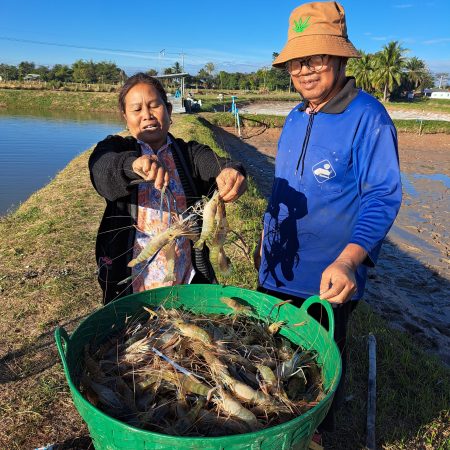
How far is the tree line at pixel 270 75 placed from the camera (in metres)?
63.7

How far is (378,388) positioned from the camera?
348 cm

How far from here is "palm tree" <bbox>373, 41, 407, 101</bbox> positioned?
63.3m

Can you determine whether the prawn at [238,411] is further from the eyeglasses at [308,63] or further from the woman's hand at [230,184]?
the eyeglasses at [308,63]

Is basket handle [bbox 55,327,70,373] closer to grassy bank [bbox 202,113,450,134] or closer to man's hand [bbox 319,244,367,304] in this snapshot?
man's hand [bbox 319,244,367,304]

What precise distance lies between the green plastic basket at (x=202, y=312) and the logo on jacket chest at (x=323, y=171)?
0.75m

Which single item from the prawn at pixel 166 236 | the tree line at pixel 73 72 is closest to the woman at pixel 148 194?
the prawn at pixel 166 236

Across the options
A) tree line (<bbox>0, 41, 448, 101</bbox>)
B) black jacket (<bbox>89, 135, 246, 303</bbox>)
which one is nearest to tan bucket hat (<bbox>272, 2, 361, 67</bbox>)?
black jacket (<bbox>89, 135, 246, 303</bbox>)

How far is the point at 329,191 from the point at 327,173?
10cm

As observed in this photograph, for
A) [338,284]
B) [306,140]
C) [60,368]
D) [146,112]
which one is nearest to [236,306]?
[338,284]

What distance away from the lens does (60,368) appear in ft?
11.4

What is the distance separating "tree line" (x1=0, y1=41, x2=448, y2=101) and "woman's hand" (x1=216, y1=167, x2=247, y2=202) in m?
63.3

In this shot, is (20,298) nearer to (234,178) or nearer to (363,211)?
(234,178)

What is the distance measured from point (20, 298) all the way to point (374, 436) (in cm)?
390

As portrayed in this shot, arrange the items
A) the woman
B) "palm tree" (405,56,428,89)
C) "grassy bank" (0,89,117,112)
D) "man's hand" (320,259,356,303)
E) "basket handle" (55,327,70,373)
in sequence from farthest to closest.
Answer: "palm tree" (405,56,428,89)
"grassy bank" (0,89,117,112)
the woman
"man's hand" (320,259,356,303)
"basket handle" (55,327,70,373)
